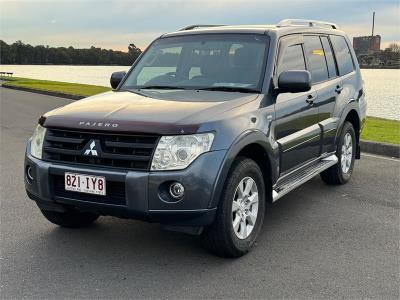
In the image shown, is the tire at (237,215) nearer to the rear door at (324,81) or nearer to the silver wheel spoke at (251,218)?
the silver wheel spoke at (251,218)

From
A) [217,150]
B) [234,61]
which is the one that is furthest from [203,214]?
[234,61]

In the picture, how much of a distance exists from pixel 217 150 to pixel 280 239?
1315 mm

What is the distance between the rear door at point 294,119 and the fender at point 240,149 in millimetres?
199

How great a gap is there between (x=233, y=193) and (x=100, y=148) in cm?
106

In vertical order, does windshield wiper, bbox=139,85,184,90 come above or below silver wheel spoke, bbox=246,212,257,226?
above

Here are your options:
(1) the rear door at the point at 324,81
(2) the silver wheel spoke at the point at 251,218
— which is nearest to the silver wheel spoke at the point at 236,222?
(2) the silver wheel spoke at the point at 251,218

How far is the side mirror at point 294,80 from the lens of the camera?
4.52 m

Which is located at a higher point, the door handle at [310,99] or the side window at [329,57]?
the side window at [329,57]

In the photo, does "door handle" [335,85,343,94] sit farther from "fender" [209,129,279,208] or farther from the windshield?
"fender" [209,129,279,208]

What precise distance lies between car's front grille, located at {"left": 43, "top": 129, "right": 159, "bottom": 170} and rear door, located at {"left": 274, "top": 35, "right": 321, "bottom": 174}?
4.74 ft

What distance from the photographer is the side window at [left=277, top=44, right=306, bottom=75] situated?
504 cm

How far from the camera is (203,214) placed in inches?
145

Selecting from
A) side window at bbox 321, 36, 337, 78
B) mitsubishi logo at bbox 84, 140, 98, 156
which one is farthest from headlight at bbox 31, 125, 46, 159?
side window at bbox 321, 36, 337, 78

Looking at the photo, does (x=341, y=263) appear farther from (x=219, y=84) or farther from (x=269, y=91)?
(x=219, y=84)
